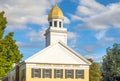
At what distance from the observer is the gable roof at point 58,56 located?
61.2m

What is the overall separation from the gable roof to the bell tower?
4584 mm

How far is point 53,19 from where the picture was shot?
68.5m

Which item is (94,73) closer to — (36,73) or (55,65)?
(55,65)

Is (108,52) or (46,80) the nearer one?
(46,80)

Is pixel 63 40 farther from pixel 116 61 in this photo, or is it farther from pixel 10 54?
pixel 116 61

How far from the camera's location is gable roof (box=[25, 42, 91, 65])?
201 feet

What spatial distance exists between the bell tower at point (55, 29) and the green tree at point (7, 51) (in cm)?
561

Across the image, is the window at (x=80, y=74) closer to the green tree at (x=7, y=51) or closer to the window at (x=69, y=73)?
the window at (x=69, y=73)

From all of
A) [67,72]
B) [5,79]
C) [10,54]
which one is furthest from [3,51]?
[67,72]

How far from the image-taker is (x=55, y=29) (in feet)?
222

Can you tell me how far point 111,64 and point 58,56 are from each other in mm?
34913

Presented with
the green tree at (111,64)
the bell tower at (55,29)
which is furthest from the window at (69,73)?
the green tree at (111,64)

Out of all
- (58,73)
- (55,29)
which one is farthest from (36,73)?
(55,29)

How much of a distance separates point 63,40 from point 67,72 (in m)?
7.32
